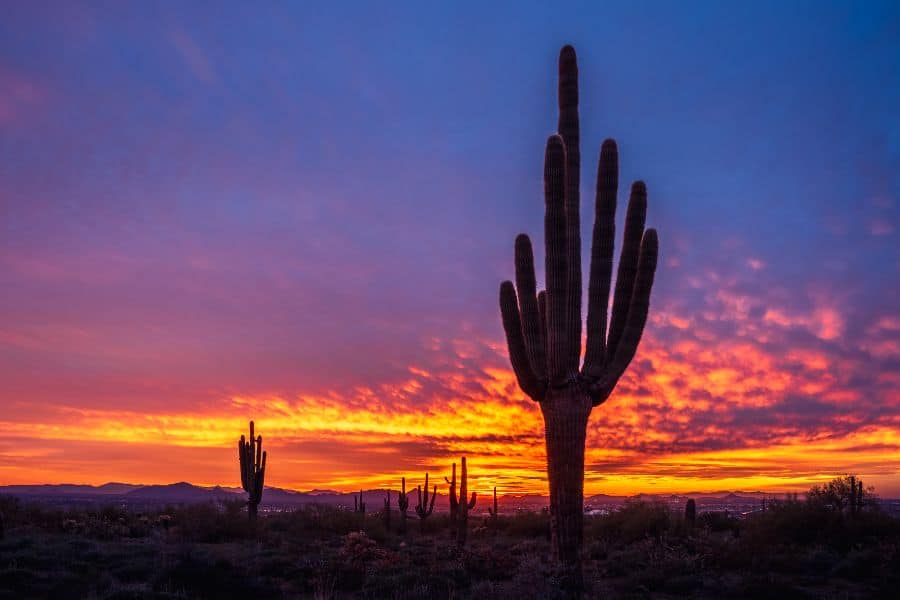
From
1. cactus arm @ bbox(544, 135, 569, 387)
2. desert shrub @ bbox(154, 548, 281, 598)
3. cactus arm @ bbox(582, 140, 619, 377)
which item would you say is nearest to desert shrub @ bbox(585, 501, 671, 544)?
cactus arm @ bbox(582, 140, 619, 377)

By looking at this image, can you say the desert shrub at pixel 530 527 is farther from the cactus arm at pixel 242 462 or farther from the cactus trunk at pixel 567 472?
the cactus trunk at pixel 567 472

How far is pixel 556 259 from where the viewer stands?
1478cm

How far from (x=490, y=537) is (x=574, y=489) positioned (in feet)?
73.1

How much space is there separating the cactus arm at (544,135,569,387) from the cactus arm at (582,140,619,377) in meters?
0.64

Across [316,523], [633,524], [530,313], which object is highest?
[530,313]

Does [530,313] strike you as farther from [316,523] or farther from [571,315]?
[316,523]

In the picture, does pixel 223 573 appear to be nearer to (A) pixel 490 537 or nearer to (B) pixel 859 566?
(B) pixel 859 566

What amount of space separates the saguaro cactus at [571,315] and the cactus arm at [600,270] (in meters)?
0.02

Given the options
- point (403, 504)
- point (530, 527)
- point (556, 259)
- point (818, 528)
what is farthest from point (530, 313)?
point (403, 504)

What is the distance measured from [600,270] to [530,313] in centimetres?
165

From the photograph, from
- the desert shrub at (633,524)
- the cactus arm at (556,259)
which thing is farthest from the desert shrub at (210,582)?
the desert shrub at (633,524)

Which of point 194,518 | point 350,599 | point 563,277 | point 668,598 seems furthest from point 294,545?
point 563,277

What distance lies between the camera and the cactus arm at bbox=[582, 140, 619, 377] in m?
14.9

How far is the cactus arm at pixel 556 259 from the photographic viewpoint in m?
14.6
